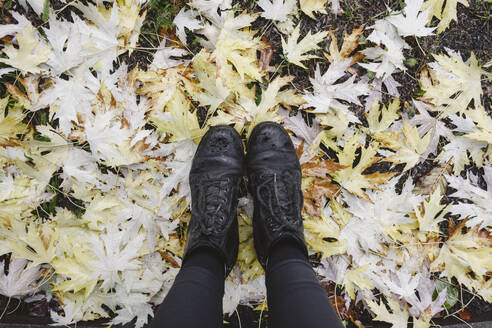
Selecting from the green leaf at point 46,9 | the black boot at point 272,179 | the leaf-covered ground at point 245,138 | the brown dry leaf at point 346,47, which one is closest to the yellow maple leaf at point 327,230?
the leaf-covered ground at point 245,138

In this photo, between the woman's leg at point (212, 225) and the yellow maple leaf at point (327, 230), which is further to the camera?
the yellow maple leaf at point (327, 230)

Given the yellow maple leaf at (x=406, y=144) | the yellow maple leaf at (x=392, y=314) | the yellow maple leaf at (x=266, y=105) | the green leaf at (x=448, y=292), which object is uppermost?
the yellow maple leaf at (x=266, y=105)

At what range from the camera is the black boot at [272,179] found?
4.12 feet

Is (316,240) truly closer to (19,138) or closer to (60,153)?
(60,153)

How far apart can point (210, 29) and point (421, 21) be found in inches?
36.4

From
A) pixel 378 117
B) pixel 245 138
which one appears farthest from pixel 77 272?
pixel 378 117

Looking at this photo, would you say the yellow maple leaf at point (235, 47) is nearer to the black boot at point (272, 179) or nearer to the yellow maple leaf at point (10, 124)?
the black boot at point (272, 179)

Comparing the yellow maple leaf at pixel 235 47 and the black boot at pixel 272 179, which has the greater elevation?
the yellow maple leaf at pixel 235 47

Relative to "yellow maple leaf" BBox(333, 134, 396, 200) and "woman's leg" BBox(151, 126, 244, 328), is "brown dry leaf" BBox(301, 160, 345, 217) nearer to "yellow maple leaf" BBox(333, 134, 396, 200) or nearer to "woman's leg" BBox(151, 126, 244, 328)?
"yellow maple leaf" BBox(333, 134, 396, 200)

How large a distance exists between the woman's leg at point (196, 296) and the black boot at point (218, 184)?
10 centimetres

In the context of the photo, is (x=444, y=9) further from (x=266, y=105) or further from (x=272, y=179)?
(x=272, y=179)

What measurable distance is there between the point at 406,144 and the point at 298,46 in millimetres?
667

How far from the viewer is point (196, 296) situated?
954 millimetres

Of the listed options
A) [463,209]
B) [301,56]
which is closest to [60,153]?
[301,56]
